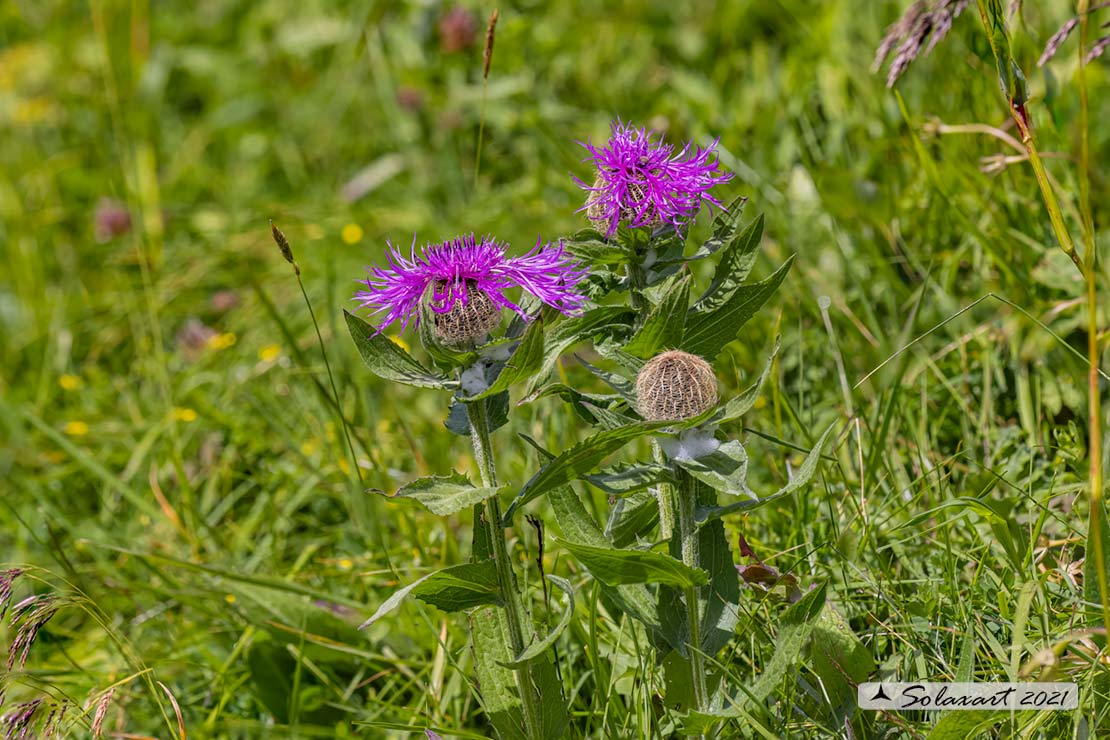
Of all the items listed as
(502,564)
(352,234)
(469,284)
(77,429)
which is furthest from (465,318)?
(352,234)

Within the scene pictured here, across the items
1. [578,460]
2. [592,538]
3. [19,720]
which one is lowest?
[19,720]

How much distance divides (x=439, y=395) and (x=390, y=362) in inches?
57.6

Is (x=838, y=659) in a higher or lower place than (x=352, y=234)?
lower

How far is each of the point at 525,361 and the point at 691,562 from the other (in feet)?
1.20

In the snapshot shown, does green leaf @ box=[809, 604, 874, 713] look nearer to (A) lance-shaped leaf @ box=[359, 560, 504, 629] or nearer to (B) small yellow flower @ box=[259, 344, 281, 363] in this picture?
(A) lance-shaped leaf @ box=[359, 560, 504, 629]

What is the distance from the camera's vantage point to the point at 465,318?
1.35m

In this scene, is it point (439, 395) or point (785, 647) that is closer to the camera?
point (785, 647)

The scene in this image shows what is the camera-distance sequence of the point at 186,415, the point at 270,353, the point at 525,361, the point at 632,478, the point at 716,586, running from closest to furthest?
the point at 525,361 → the point at 632,478 → the point at 716,586 → the point at 186,415 → the point at 270,353

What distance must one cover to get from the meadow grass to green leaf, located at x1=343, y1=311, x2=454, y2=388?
0.25m

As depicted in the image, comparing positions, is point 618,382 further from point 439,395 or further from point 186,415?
point 186,415

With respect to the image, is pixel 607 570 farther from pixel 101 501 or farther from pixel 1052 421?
pixel 101 501

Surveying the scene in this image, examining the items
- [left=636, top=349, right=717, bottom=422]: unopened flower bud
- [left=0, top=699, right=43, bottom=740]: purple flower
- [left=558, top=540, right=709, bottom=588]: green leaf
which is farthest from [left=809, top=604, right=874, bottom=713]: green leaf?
[left=0, top=699, right=43, bottom=740]: purple flower

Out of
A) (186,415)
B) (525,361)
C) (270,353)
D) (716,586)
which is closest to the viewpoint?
(525,361)

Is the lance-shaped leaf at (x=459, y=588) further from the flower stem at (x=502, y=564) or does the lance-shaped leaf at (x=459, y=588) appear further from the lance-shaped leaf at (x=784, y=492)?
the lance-shaped leaf at (x=784, y=492)
